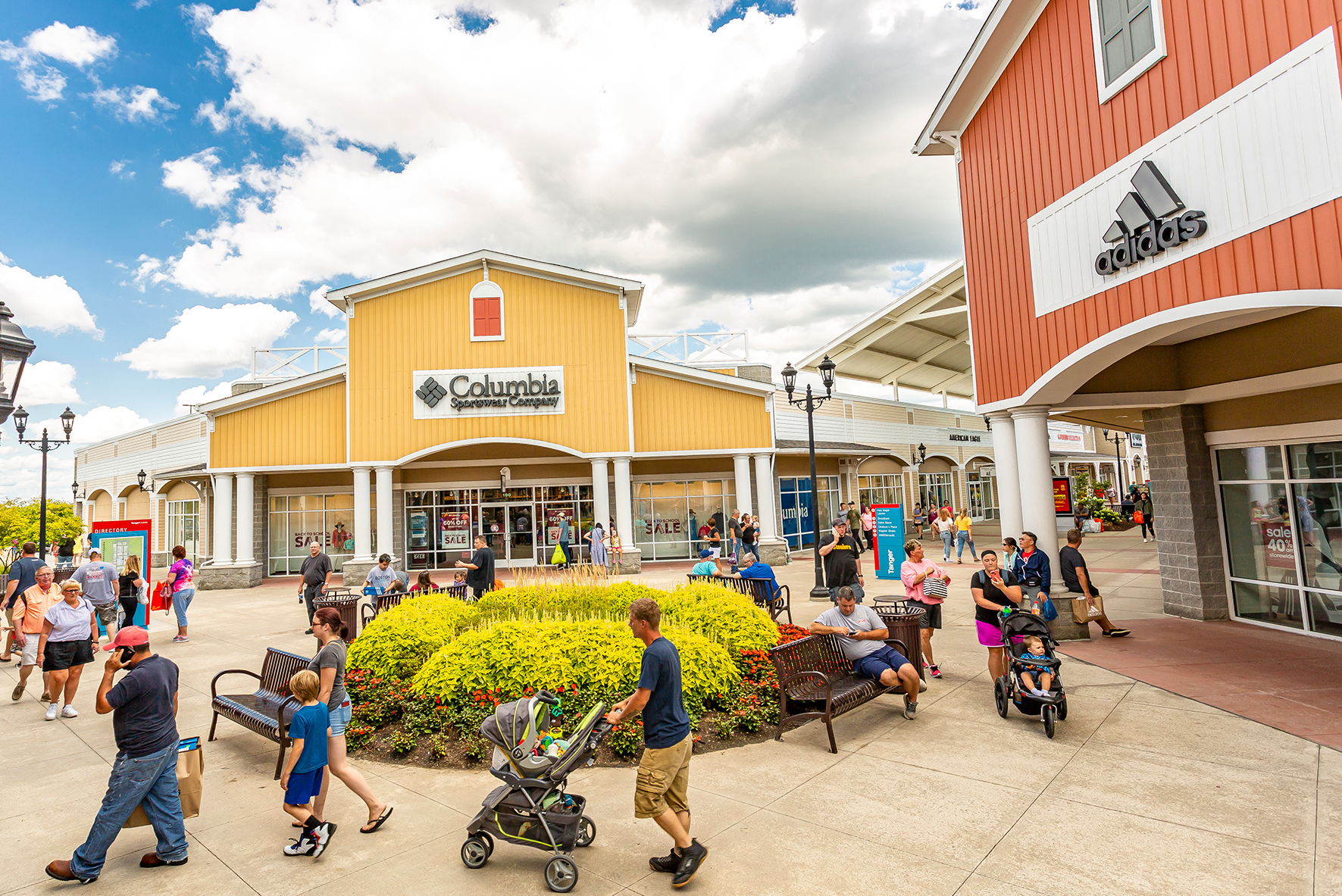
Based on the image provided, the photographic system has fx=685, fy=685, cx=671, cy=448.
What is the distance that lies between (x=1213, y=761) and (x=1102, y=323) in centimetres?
500

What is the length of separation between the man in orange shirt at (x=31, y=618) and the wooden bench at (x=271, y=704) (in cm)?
302

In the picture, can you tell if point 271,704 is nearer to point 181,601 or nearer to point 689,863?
point 689,863

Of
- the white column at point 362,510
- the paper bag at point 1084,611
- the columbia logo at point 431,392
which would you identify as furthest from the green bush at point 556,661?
the white column at point 362,510

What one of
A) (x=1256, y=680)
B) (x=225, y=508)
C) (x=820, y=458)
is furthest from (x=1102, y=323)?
(x=225, y=508)

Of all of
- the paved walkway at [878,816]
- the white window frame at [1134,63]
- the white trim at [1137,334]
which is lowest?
the paved walkway at [878,816]

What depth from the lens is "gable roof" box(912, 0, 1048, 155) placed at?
31.2 ft

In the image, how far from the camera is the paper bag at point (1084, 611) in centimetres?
970

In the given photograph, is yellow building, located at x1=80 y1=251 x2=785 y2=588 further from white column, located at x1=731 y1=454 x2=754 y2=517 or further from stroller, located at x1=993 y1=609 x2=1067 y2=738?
stroller, located at x1=993 y1=609 x2=1067 y2=738

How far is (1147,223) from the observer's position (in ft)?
24.5

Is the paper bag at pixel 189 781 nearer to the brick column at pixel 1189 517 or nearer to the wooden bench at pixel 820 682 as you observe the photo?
the wooden bench at pixel 820 682

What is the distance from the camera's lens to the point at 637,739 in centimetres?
605

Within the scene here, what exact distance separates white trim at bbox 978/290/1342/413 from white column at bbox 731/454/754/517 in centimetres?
1072

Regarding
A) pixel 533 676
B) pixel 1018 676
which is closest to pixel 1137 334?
pixel 1018 676

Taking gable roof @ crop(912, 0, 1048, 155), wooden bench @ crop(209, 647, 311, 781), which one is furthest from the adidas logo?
wooden bench @ crop(209, 647, 311, 781)
